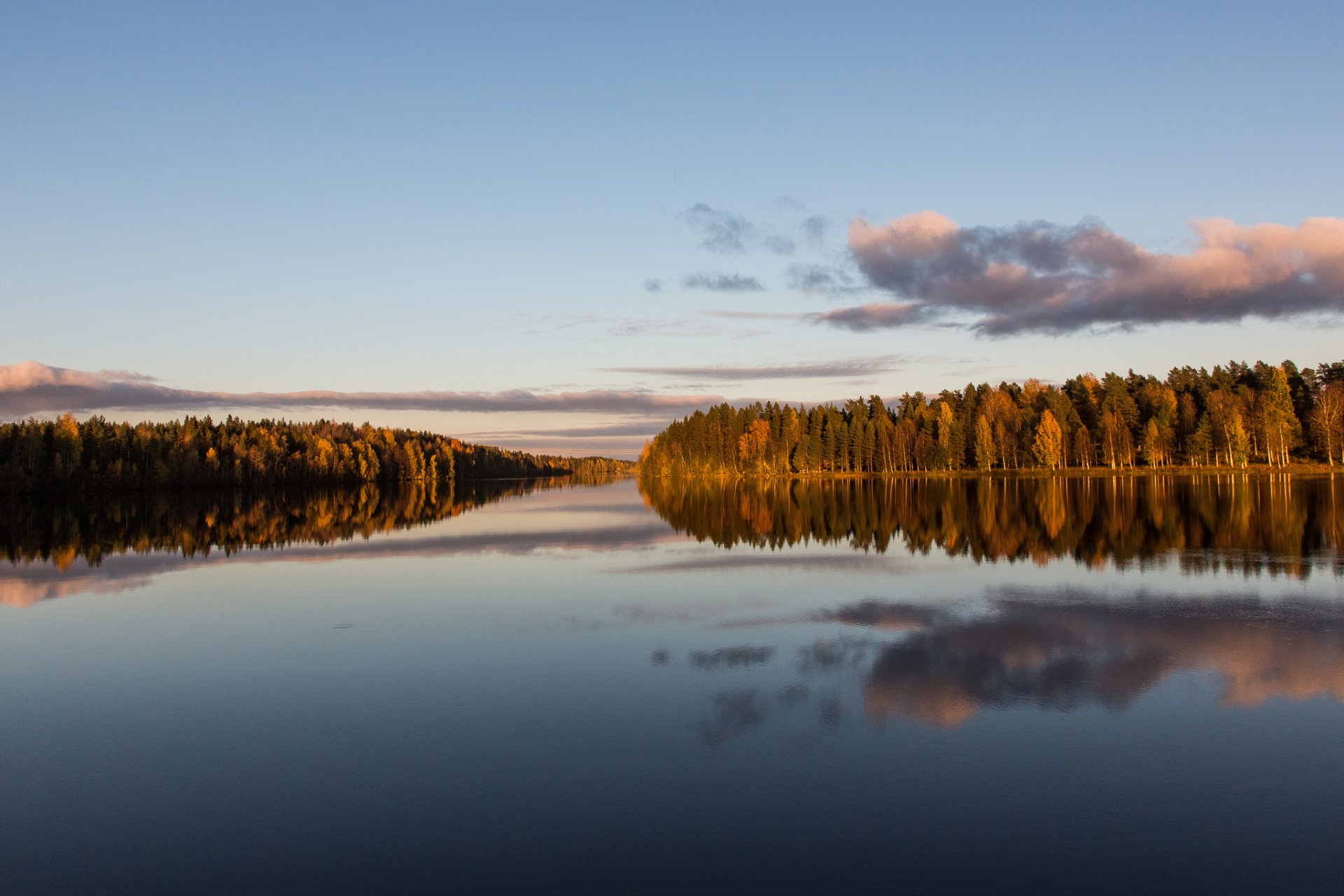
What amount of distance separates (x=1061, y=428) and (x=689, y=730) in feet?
412

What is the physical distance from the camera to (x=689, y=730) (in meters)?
11.9

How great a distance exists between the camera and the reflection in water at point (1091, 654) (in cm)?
1300

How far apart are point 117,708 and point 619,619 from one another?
10432 mm

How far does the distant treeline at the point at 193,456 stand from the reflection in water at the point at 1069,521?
78145 mm

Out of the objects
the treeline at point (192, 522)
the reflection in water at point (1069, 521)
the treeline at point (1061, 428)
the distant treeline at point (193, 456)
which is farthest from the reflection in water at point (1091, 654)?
the distant treeline at point (193, 456)

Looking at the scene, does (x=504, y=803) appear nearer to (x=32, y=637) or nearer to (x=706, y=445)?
(x=32, y=637)

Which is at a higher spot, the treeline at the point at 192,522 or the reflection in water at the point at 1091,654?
the reflection in water at the point at 1091,654

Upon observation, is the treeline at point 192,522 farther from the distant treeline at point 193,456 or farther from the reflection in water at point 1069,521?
the reflection in water at point 1069,521

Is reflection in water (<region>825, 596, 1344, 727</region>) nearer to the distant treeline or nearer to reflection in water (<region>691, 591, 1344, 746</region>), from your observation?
reflection in water (<region>691, 591, 1344, 746</region>)

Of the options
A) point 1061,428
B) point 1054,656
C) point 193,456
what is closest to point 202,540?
point 1054,656

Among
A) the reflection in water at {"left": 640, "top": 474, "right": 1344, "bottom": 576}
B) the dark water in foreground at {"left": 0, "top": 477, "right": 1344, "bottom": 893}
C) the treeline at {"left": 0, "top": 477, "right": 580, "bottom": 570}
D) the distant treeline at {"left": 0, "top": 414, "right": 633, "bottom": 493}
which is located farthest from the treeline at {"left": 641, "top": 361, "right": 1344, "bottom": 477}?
the dark water in foreground at {"left": 0, "top": 477, "right": 1344, "bottom": 893}

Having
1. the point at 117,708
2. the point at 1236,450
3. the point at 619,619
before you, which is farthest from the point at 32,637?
the point at 1236,450

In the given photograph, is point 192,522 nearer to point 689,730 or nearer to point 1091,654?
point 689,730

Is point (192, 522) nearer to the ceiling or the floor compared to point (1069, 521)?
nearer to the floor
